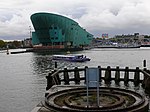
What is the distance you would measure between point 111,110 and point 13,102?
12706mm

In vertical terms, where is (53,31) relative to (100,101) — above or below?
above

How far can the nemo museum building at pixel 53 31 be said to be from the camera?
516 feet

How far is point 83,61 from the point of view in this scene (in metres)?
70.7

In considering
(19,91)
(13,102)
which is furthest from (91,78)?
(19,91)

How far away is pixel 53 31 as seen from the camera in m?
161

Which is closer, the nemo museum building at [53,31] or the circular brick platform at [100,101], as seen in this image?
the circular brick platform at [100,101]

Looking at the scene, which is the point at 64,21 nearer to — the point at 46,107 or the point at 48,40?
the point at 48,40

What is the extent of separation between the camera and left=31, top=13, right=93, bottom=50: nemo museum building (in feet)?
516

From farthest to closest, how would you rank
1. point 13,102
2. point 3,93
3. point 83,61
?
point 83,61
point 3,93
point 13,102

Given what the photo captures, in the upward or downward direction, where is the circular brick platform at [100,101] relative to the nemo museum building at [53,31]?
downward

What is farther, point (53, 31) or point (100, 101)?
point (53, 31)

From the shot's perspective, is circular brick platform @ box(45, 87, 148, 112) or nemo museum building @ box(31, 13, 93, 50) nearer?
circular brick platform @ box(45, 87, 148, 112)

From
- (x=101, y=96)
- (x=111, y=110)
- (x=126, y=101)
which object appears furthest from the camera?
(x=101, y=96)

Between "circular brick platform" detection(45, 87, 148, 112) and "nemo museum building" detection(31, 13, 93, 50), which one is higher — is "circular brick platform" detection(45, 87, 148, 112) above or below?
below
